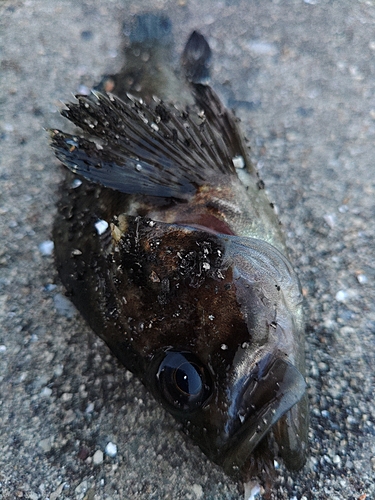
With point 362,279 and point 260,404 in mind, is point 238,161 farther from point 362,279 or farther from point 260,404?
point 260,404

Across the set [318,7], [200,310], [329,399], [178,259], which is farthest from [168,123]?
[318,7]

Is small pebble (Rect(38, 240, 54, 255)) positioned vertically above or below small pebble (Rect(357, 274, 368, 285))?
above

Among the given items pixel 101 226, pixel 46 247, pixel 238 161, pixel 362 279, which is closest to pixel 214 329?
pixel 101 226

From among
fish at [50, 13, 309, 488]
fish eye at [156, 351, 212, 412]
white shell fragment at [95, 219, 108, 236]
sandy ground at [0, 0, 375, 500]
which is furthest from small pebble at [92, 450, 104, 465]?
white shell fragment at [95, 219, 108, 236]

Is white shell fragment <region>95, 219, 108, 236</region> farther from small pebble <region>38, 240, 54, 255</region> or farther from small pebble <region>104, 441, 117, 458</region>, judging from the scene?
small pebble <region>104, 441, 117, 458</region>

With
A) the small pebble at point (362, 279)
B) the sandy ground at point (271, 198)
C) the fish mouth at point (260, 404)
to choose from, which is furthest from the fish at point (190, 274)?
the small pebble at point (362, 279)

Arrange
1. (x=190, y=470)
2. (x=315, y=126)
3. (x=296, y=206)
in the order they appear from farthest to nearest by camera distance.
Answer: (x=315, y=126) < (x=296, y=206) < (x=190, y=470)

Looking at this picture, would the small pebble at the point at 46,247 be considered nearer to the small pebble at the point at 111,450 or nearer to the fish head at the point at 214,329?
the fish head at the point at 214,329

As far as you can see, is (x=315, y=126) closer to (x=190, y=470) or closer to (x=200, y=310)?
(x=200, y=310)
